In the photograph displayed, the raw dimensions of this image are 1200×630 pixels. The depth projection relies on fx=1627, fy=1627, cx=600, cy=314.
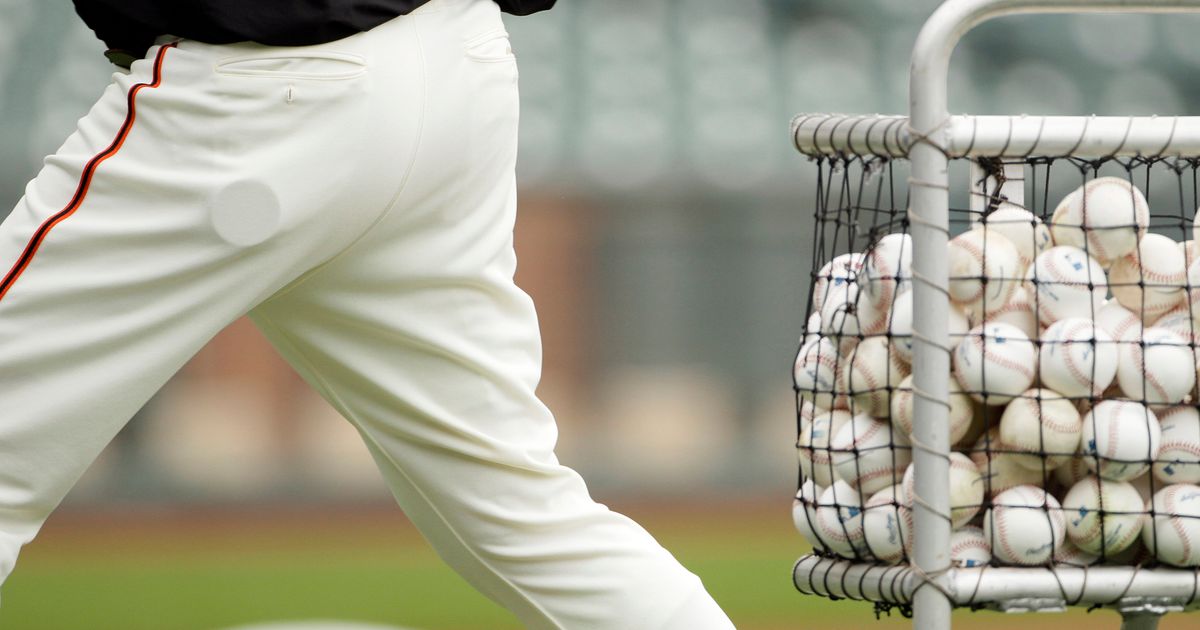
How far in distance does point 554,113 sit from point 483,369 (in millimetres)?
13476

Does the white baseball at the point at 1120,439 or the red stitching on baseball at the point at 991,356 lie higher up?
the red stitching on baseball at the point at 991,356

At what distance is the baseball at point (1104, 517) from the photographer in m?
2.14

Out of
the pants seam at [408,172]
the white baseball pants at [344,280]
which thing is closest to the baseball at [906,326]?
the white baseball pants at [344,280]

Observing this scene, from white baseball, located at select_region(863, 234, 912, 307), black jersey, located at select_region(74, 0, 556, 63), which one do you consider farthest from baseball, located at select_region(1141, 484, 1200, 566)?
black jersey, located at select_region(74, 0, 556, 63)

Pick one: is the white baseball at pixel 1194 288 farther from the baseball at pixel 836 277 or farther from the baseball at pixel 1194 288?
the baseball at pixel 836 277

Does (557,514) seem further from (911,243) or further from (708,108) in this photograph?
(708,108)

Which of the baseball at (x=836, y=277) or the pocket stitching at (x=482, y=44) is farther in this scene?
the baseball at (x=836, y=277)

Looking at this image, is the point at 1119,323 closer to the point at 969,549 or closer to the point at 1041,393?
the point at 1041,393

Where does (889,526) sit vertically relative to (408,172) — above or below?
below

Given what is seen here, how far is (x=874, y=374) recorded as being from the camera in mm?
2246

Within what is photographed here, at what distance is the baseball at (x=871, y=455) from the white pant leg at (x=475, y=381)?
35cm

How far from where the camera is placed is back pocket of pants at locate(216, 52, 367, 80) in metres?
1.77

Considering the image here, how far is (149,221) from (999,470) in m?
1.16

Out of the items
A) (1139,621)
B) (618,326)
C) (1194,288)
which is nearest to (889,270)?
(1194,288)
